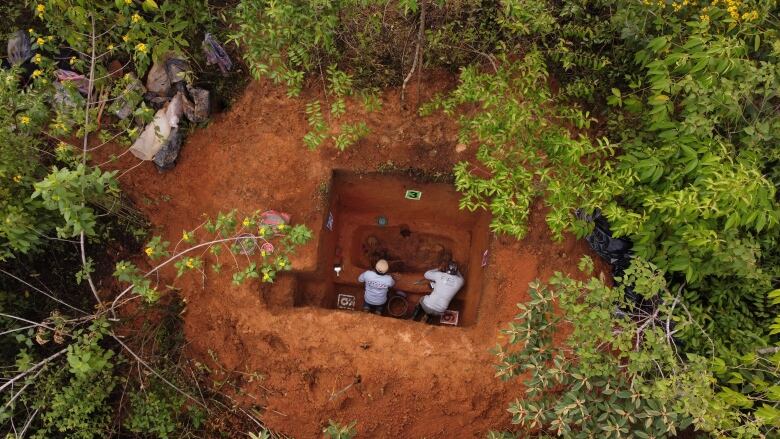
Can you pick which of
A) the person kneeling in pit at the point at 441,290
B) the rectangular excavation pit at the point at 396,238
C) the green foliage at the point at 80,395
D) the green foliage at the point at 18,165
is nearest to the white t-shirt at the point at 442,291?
the person kneeling in pit at the point at 441,290

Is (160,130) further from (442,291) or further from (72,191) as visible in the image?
(442,291)

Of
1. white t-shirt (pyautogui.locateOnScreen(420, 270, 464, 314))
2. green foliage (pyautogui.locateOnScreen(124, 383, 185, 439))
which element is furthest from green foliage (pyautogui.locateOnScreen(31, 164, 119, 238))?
white t-shirt (pyautogui.locateOnScreen(420, 270, 464, 314))

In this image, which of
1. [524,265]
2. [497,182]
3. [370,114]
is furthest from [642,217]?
[370,114]

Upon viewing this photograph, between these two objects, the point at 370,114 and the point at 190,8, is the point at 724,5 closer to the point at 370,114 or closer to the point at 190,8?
the point at 370,114

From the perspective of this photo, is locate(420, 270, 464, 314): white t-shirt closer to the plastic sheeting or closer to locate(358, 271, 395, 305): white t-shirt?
locate(358, 271, 395, 305): white t-shirt

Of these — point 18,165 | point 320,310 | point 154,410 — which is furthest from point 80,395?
point 320,310
